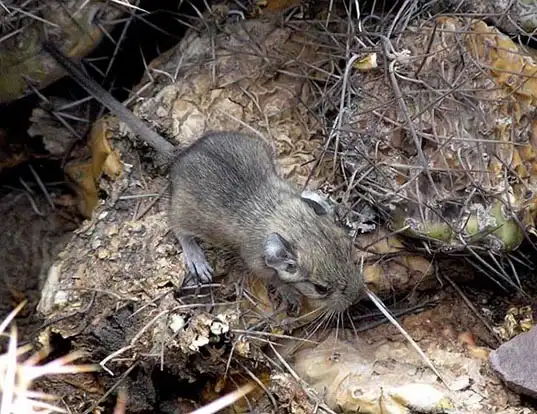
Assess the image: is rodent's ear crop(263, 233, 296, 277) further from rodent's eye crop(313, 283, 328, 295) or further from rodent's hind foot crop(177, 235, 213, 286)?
rodent's hind foot crop(177, 235, 213, 286)

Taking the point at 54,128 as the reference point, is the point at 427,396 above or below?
below

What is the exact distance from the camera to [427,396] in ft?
11.5

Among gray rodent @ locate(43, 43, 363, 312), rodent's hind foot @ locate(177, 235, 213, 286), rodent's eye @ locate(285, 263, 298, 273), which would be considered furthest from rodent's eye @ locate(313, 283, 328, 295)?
rodent's hind foot @ locate(177, 235, 213, 286)

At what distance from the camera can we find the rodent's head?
12.8ft

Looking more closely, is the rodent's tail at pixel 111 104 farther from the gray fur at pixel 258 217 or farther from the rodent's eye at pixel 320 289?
the rodent's eye at pixel 320 289

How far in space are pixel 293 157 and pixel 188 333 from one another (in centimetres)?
103

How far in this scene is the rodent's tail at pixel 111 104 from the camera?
421cm

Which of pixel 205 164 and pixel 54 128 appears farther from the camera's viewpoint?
pixel 54 128

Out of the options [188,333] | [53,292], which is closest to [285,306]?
[188,333]

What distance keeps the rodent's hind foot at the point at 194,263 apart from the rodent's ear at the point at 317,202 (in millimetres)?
A: 518

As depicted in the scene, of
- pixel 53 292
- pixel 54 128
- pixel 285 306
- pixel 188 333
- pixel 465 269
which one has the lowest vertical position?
pixel 465 269

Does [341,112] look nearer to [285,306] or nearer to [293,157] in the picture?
[293,157]

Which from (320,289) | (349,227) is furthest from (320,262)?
(349,227)

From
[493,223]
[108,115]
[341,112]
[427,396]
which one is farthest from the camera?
[108,115]
